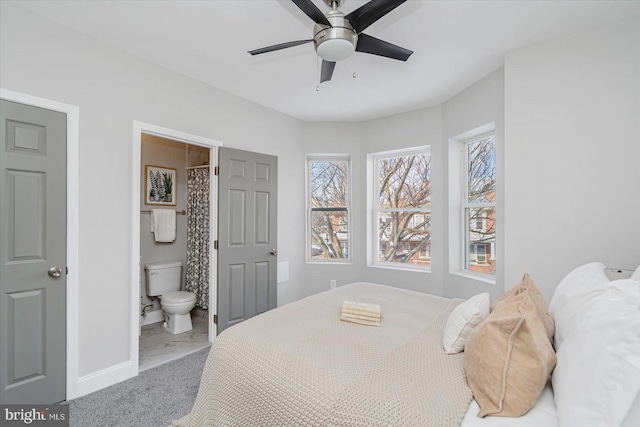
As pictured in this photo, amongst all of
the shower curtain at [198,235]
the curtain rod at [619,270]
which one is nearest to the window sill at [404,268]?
the curtain rod at [619,270]

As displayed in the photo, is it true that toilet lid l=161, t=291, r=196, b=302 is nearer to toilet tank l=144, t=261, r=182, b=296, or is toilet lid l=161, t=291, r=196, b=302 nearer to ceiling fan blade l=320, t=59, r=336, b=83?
toilet tank l=144, t=261, r=182, b=296

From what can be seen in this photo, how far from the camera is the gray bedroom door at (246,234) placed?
10.6ft

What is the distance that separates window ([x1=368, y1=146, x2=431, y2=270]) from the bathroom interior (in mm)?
2257

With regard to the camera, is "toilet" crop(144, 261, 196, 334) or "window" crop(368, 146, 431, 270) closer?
"toilet" crop(144, 261, 196, 334)

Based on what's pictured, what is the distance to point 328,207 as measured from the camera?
14.6 feet

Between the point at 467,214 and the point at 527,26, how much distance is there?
6.24ft

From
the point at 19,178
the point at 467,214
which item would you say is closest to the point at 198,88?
the point at 19,178

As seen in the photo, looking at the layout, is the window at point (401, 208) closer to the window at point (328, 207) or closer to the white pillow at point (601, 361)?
the window at point (328, 207)

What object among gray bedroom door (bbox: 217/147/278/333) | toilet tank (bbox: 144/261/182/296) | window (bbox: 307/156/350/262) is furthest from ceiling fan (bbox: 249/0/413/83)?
toilet tank (bbox: 144/261/182/296)

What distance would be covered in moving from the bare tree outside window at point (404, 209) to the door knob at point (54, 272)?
11.1ft

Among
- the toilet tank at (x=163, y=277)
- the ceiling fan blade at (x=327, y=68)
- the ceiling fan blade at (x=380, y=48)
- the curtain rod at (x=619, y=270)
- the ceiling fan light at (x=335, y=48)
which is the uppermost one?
the ceiling fan blade at (x=380, y=48)

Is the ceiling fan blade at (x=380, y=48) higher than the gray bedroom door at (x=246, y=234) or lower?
higher

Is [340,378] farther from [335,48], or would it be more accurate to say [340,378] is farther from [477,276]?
[477,276]

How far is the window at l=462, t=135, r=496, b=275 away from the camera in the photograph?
10.4 ft
